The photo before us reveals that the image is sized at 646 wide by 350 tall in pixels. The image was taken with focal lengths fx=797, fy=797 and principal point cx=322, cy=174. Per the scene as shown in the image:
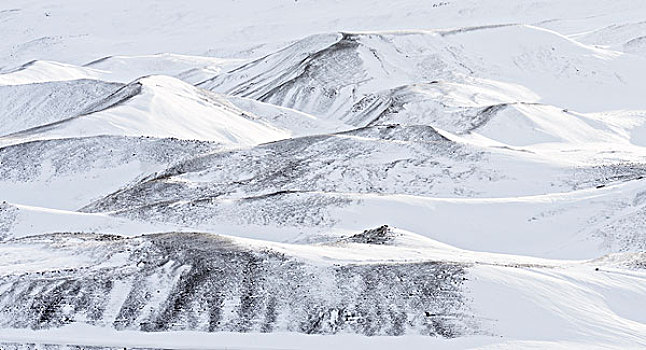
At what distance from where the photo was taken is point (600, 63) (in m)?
67.6

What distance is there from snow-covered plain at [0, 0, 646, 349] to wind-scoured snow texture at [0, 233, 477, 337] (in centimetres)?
5

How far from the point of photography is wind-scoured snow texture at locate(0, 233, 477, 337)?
16484 mm

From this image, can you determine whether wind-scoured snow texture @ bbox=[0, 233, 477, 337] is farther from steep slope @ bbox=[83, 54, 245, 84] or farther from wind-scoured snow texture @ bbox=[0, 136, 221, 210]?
steep slope @ bbox=[83, 54, 245, 84]

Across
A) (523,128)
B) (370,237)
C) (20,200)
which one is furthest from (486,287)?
(523,128)

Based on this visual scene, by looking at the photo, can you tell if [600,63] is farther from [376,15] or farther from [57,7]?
[57,7]

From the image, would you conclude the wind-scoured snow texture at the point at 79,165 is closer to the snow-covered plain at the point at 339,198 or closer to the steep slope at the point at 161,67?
the snow-covered plain at the point at 339,198

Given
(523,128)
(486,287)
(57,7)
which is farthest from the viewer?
(57,7)

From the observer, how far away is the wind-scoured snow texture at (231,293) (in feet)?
54.1

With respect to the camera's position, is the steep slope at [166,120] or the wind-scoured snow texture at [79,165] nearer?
the wind-scoured snow texture at [79,165]

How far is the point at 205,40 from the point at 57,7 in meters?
34.7

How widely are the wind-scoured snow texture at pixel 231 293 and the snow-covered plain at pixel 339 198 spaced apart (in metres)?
0.05

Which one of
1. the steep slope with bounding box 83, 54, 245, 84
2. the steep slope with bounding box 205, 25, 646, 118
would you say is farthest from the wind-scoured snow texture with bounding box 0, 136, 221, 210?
the steep slope with bounding box 83, 54, 245, 84

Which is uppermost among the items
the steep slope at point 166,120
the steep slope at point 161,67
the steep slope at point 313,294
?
the steep slope at point 313,294

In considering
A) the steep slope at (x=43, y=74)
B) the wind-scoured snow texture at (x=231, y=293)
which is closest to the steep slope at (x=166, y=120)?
the steep slope at (x=43, y=74)
